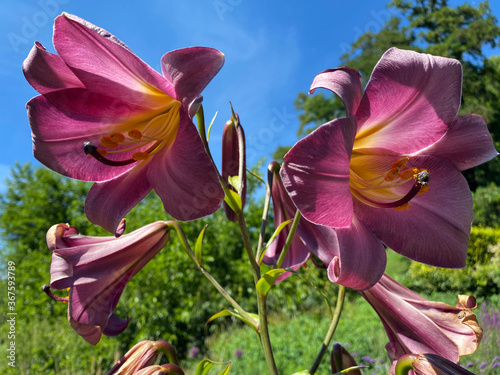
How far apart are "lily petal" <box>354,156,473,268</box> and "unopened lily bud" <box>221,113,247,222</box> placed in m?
0.26

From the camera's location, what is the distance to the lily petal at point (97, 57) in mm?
607

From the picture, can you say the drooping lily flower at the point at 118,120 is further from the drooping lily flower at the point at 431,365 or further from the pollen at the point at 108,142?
the drooping lily flower at the point at 431,365

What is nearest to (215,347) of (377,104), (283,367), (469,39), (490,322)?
(283,367)

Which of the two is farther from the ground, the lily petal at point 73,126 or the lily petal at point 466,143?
the lily petal at point 73,126

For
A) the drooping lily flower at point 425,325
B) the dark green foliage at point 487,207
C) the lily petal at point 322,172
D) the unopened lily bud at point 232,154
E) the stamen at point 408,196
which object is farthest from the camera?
the dark green foliage at point 487,207

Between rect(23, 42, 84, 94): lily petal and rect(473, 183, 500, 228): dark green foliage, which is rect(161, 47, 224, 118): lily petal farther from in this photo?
rect(473, 183, 500, 228): dark green foliage

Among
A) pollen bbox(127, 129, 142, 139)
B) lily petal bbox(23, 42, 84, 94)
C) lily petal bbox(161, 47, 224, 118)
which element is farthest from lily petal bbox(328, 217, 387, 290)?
lily petal bbox(23, 42, 84, 94)

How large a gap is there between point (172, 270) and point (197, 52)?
4.59 metres

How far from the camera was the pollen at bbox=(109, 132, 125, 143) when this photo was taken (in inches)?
26.9

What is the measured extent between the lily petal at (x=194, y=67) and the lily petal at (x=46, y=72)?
0.21 metres

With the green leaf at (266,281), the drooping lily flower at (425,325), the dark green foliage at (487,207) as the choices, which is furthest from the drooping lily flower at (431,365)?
the dark green foliage at (487,207)

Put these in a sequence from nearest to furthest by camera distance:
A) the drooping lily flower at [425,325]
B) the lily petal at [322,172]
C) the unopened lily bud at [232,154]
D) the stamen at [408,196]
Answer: the lily petal at [322,172]
the stamen at [408,196]
the drooping lily flower at [425,325]
the unopened lily bud at [232,154]

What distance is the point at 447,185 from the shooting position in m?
0.66

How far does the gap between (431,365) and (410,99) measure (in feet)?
1.37
